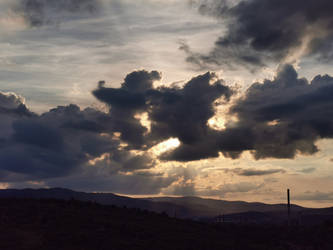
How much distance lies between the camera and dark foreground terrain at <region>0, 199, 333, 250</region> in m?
44.3

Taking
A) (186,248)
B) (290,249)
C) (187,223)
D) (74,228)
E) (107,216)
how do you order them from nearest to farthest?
(186,248) → (74,228) → (290,249) → (107,216) → (187,223)

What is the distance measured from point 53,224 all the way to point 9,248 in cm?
779

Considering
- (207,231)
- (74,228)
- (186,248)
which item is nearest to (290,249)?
(207,231)

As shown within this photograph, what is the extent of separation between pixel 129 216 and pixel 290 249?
788 inches

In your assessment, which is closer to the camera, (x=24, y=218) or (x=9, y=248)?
(x=9, y=248)

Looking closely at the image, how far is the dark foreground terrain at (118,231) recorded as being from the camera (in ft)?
145

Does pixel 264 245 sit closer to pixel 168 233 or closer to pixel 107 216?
pixel 168 233

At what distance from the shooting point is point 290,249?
5150 centimetres

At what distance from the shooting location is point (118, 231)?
48750mm

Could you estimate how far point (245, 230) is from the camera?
6250 centimetres

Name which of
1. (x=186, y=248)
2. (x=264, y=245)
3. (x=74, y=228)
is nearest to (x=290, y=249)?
(x=264, y=245)

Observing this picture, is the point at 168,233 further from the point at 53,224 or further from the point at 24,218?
the point at 24,218

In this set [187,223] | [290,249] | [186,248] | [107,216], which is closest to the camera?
[186,248]

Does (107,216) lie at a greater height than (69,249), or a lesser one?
greater
